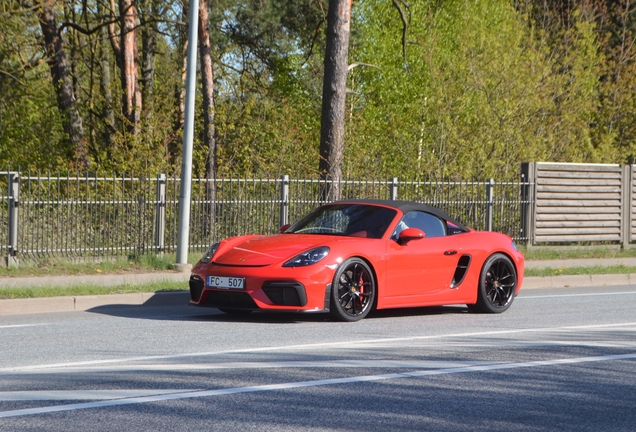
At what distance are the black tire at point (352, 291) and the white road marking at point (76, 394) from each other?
4121 mm

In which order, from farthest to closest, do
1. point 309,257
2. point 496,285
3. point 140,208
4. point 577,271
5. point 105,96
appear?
1. point 105,96
2. point 577,271
3. point 140,208
4. point 496,285
5. point 309,257

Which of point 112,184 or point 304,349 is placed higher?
point 112,184

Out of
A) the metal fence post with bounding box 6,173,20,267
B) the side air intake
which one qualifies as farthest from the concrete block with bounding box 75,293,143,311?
the side air intake

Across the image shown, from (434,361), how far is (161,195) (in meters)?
10.2

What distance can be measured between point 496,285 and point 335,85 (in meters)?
8.89

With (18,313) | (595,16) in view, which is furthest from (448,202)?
(595,16)

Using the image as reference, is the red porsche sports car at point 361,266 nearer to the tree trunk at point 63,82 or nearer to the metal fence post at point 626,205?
the metal fence post at point 626,205

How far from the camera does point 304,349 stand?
27.9ft

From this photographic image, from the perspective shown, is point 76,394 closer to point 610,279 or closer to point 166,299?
point 166,299

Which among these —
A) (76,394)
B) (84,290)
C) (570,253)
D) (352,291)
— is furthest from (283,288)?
(570,253)

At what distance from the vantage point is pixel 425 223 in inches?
459

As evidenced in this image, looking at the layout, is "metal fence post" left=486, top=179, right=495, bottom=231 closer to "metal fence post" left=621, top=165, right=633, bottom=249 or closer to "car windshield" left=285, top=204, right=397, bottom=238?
"metal fence post" left=621, top=165, right=633, bottom=249

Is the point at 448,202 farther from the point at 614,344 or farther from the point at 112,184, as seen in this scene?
the point at 614,344

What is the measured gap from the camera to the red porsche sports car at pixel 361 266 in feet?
33.7
